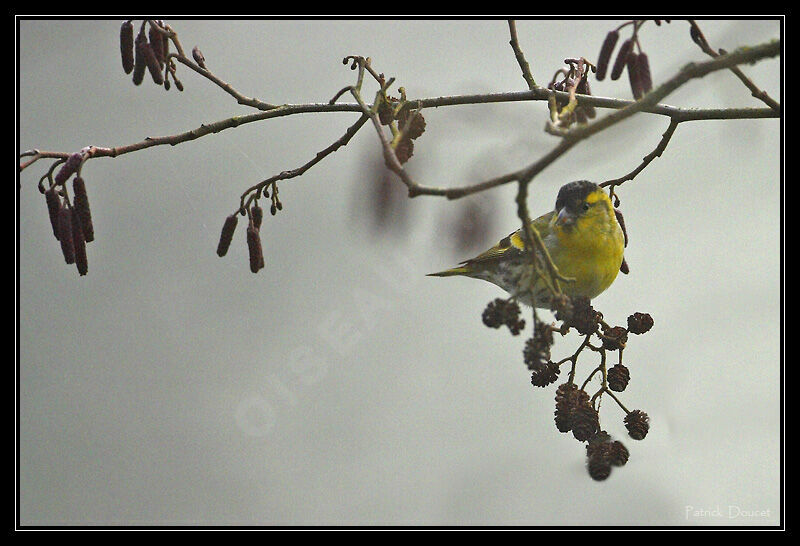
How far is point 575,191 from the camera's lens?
2.04 metres

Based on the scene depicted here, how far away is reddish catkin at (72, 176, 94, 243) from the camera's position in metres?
1.58

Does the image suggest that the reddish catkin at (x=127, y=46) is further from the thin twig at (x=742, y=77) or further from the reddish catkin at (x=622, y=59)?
the thin twig at (x=742, y=77)

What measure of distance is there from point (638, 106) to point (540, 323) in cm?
39

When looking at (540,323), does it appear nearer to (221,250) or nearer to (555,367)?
(555,367)

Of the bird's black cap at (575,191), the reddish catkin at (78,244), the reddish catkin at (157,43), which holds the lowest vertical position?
the reddish catkin at (78,244)

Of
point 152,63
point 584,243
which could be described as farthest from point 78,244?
point 584,243

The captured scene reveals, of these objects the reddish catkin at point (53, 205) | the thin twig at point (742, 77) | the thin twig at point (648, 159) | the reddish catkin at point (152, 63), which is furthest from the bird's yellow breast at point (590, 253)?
the reddish catkin at point (53, 205)

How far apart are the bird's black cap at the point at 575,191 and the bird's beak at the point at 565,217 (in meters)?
0.02

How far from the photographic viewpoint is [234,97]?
1.86m

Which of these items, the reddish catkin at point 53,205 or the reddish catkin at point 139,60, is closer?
the reddish catkin at point 53,205

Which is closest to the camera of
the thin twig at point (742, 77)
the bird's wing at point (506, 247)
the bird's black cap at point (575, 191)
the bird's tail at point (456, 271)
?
the thin twig at point (742, 77)

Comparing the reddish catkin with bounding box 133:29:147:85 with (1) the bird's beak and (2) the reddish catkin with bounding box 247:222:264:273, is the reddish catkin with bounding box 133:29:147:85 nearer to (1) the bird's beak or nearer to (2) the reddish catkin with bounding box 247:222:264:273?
(2) the reddish catkin with bounding box 247:222:264:273

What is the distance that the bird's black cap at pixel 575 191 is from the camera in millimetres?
2029
